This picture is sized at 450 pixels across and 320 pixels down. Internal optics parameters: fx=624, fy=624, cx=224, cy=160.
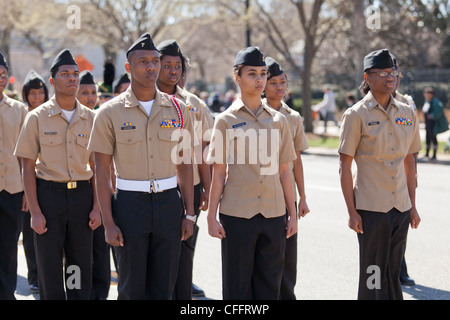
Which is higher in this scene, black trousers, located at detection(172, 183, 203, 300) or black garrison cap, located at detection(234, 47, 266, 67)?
black garrison cap, located at detection(234, 47, 266, 67)

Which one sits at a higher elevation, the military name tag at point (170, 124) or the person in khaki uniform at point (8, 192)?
the military name tag at point (170, 124)

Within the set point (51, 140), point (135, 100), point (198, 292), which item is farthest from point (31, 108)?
point (135, 100)

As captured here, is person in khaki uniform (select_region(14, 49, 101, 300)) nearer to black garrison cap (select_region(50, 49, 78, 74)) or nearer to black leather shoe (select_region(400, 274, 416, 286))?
black garrison cap (select_region(50, 49, 78, 74))

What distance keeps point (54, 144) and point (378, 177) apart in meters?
2.52

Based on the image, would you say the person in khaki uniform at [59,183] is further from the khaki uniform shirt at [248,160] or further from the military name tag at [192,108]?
the khaki uniform shirt at [248,160]

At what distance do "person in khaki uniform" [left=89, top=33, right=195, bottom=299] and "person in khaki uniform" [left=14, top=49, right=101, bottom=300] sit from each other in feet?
2.99

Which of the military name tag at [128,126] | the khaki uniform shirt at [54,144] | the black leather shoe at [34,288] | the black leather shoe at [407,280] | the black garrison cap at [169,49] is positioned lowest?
the black leather shoe at [34,288]

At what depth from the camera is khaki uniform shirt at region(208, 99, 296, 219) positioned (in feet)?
14.1

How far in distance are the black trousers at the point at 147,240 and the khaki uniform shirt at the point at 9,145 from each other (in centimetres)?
178

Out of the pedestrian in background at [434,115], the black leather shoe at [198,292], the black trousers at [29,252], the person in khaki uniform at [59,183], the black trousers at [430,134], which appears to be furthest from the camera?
the black trousers at [430,134]

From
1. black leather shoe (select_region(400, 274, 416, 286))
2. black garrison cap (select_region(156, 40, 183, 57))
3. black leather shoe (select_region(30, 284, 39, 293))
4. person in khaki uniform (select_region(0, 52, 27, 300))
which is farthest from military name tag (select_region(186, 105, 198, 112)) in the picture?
black leather shoe (select_region(400, 274, 416, 286))

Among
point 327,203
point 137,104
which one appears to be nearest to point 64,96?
point 137,104

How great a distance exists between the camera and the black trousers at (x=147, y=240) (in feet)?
13.2

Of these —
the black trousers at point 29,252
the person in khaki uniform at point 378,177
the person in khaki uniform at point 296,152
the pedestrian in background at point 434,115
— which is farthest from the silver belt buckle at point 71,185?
the pedestrian in background at point 434,115
